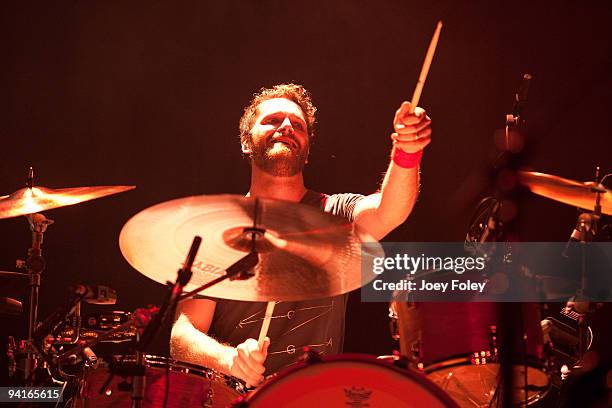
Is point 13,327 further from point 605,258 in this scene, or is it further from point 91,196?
point 605,258

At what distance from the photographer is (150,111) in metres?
4.04

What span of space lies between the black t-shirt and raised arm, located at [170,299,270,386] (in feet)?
0.23

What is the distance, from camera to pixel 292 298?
2340 mm

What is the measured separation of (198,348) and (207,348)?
4 cm

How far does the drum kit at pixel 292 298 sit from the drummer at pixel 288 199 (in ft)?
0.74

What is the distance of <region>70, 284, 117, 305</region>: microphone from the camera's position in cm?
266

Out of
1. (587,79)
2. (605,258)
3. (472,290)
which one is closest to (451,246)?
(605,258)

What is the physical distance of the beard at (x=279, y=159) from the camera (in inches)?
129

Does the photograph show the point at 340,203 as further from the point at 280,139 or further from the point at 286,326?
the point at 286,326

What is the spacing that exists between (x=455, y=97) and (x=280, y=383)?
2421 millimetres

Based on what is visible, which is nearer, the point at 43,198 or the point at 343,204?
the point at 43,198

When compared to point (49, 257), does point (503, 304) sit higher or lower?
lower

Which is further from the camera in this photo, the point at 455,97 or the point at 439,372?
the point at 455,97

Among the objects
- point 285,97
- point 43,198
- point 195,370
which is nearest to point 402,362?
point 195,370
